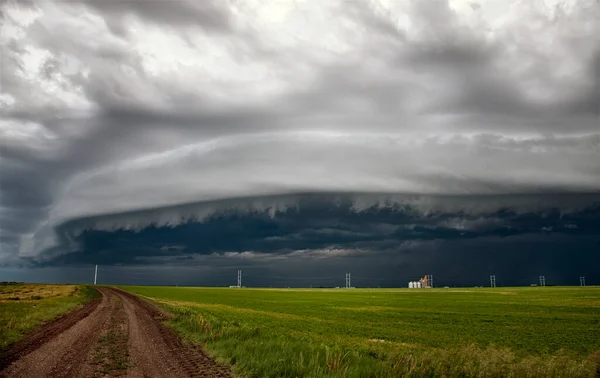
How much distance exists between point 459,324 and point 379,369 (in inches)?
1422

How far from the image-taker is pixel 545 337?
38.4m

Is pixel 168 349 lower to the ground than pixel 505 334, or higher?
higher

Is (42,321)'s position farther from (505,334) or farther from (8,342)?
(505,334)

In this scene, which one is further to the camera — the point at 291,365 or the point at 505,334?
the point at 505,334

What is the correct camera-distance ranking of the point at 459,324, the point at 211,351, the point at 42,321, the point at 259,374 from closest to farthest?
the point at 259,374
the point at 211,351
the point at 42,321
the point at 459,324

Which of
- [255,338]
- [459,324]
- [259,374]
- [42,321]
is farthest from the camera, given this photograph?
[459,324]

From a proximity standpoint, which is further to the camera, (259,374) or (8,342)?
(8,342)

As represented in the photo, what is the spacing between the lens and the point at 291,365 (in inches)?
693

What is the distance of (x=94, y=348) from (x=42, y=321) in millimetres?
19595

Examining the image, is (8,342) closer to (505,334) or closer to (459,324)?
(505,334)

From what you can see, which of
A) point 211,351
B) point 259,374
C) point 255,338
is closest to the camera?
point 259,374

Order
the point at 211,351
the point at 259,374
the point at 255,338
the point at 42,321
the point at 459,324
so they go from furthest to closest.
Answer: the point at 459,324, the point at 42,321, the point at 255,338, the point at 211,351, the point at 259,374

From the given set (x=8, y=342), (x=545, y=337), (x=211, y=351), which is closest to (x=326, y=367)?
(x=211, y=351)

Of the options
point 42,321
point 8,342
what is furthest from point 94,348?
point 42,321
